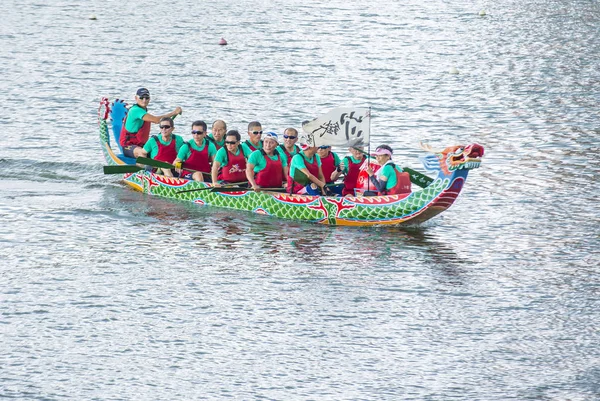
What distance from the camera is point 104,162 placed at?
33.0 m

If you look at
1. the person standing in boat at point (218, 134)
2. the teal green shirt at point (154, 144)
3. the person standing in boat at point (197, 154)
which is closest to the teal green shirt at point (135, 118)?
the teal green shirt at point (154, 144)

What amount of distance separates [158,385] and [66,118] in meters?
24.9

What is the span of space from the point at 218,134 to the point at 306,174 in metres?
3.69

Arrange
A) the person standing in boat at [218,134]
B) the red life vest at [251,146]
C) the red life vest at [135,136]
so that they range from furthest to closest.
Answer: the red life vest at [135,136] < the person standing in boat at [218,134] < the red life vest at [251,146]

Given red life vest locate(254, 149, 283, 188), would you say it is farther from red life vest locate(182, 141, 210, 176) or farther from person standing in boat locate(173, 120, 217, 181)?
red life vest locate(182, 141, 210, 176)

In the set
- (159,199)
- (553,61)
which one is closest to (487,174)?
(159,199)

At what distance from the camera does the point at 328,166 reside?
2594 cm

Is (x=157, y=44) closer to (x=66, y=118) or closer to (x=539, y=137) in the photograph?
(x=66, y=118)

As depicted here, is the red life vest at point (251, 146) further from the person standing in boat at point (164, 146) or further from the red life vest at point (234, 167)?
the person standing in boat at point (164, 146)

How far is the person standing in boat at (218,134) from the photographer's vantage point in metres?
27.8

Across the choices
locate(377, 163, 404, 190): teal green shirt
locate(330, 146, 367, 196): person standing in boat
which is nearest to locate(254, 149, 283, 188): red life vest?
locate(330, 146, 367, 196): person standing in boat

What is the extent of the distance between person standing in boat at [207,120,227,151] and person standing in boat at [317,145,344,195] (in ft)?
11.0

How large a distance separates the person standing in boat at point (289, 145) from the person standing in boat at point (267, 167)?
0.14 meters

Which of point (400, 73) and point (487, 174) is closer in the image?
point (487, 174)
